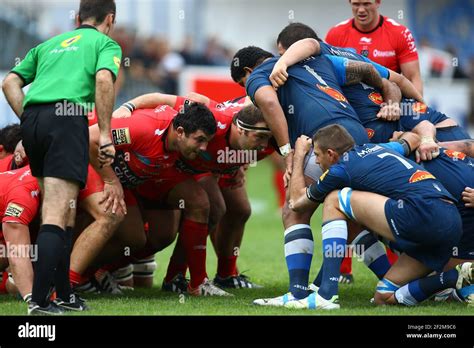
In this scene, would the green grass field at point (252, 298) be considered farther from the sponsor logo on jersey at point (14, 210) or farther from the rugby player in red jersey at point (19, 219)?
the sponsor logo on jersey at point (14, 210)

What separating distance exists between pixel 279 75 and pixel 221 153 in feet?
3.21

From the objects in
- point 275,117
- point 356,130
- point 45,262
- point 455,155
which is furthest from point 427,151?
point 45,262

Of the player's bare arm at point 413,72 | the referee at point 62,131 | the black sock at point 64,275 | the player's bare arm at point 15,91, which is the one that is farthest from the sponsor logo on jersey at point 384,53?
the black sock at point 64,275

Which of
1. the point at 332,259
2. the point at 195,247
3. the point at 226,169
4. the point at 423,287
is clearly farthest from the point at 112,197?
the point at 423,287

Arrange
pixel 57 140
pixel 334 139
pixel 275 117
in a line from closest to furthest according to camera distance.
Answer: pixel 57 140
pixel 334 139
pixel 275 117

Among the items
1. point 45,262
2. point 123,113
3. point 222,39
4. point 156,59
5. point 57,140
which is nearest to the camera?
point 45,262

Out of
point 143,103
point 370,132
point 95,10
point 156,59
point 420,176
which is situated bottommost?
point 420,176

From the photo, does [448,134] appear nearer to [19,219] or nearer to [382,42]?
[382,42]

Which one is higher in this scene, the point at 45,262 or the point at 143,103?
the point at 143,103

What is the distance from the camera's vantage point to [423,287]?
7.17 meters

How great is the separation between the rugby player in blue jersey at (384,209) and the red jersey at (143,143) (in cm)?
126

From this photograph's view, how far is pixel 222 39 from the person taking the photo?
27.1m

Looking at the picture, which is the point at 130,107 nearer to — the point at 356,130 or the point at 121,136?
the point at 121,136

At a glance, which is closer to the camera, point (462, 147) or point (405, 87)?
point (462, 147)
